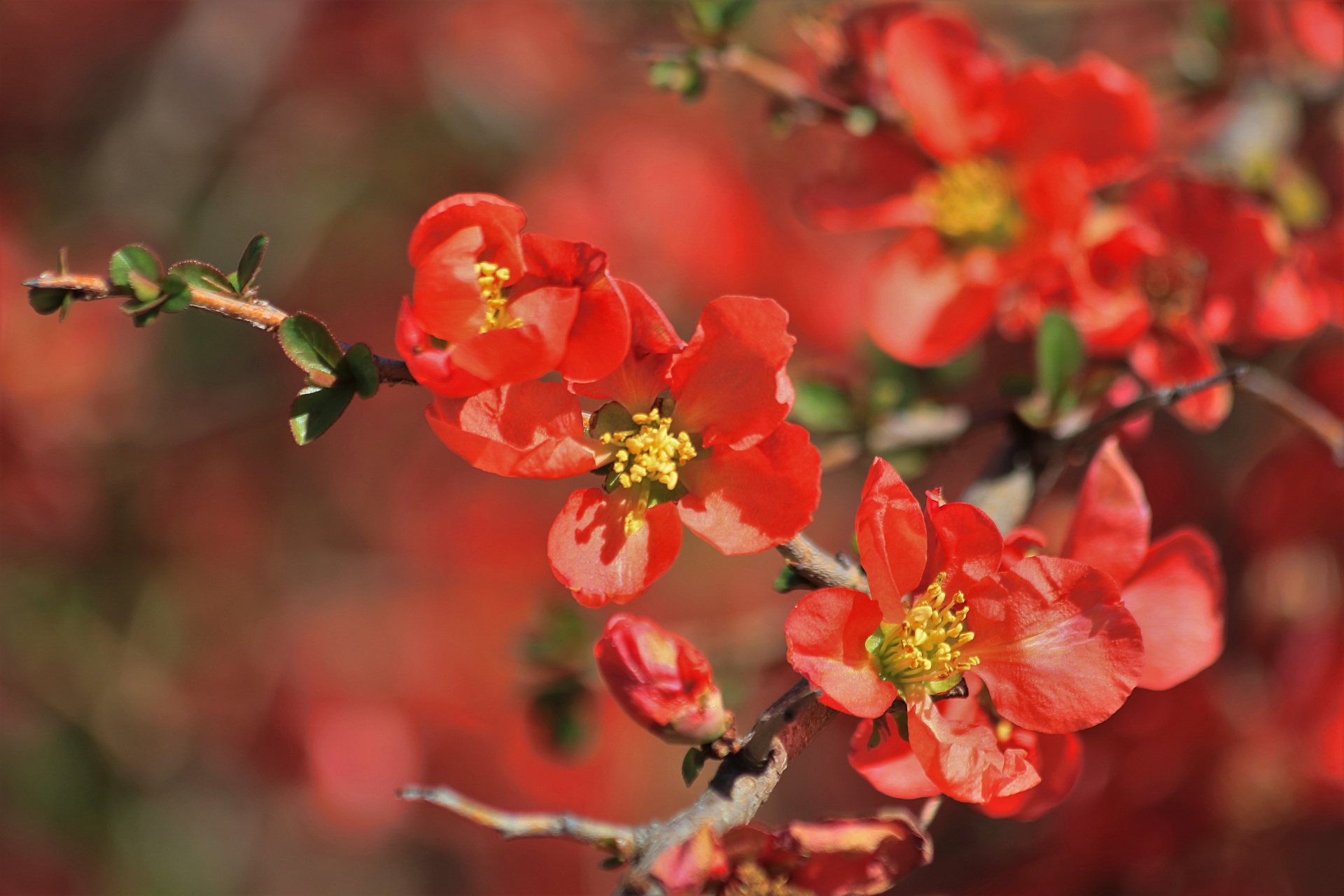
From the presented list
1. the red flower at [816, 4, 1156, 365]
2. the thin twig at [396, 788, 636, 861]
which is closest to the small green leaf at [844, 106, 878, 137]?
the red flower at [816, 4, 1156, 365]

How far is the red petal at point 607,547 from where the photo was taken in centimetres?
67

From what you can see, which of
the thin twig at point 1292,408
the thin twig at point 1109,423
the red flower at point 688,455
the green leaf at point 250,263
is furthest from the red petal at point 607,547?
the thin twig at point 1292,408

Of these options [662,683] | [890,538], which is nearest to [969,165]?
[890,538]

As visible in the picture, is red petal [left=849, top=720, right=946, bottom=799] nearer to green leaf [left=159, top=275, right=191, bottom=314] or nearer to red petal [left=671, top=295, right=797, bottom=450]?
red petal [left=671, top=295, right=797, bottom=450]

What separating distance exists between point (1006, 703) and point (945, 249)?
21.3 inches

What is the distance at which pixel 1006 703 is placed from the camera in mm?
686

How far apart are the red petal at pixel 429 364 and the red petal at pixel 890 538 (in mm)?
235

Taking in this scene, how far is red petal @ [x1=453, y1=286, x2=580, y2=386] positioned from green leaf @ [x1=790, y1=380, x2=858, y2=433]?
429 mm

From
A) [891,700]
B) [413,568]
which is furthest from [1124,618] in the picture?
[413,568]

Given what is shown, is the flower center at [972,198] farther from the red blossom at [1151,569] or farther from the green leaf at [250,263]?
the green leaf at [250,263]

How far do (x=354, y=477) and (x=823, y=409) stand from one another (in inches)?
65.0

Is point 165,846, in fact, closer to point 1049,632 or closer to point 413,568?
point 413,568

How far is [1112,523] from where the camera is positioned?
75 centimetres

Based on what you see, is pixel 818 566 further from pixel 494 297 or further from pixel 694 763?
pixel 494 297
